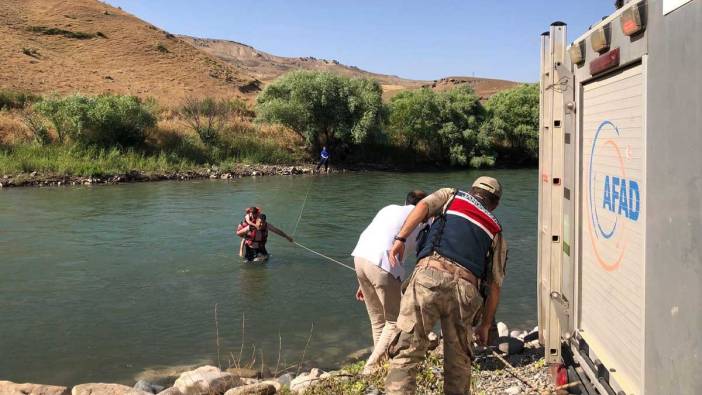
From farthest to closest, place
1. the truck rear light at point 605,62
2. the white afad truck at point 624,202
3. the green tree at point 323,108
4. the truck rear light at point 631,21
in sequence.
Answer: the green tree at point 323,108 → the truck rear light at point 605,62 → the truck rear light at point 631,21 → the white afad truck at point 624,202

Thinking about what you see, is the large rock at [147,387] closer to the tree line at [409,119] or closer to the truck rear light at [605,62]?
the truck rear light at [605,62]

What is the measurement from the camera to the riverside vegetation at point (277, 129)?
117ft

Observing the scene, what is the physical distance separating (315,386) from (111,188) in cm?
2630

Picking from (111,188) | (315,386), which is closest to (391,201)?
(111,188)

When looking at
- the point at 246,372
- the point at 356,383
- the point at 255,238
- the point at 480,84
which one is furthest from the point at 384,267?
the point at 480,84

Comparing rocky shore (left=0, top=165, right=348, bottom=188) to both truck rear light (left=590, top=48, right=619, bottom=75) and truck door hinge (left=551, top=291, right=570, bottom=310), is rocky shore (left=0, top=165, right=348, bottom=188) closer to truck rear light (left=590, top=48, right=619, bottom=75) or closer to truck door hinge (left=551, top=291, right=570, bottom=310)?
truck door hinge (left=551, top=291, right=570, bottom=310)

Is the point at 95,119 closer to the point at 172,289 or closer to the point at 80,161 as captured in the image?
the point at 80,161

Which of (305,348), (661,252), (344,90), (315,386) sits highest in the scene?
(344,90)

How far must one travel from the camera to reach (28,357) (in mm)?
7809

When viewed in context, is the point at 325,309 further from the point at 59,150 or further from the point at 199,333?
the point at 59,150

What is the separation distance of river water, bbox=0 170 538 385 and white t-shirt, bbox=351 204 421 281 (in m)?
2.39

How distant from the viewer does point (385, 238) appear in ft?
19.0

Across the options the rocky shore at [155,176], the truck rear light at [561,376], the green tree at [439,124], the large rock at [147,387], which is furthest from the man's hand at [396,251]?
the green tree at [439,124]

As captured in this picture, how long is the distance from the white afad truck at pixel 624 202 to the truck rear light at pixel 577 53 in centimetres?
2
